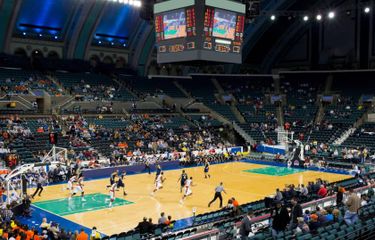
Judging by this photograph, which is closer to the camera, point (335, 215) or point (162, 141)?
point (335, 215)

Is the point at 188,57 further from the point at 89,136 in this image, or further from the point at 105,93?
the point at 105,93

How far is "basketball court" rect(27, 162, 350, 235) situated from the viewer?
65.7ft

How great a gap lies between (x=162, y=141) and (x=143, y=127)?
3.18 meters

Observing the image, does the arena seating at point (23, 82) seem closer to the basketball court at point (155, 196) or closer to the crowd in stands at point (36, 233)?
the basketball court at point (155, 196)

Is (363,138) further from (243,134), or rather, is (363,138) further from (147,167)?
(147,167)

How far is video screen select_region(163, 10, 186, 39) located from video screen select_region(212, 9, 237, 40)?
163 centimetres

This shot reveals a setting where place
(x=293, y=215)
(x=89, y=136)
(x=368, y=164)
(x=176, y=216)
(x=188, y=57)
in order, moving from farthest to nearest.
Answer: (x=89, y=136) → (x=368, y=164) → (x=188, y=57) → (x=176, y=216) → (x=293, y=215)

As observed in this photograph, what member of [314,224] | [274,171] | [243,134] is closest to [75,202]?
[314,224]

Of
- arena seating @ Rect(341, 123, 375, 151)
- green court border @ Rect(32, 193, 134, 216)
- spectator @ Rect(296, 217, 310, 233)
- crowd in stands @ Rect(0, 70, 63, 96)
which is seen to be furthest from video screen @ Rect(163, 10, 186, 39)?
arena seating @ Rect(341, 123, 375, 151)

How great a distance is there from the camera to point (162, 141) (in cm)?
4075

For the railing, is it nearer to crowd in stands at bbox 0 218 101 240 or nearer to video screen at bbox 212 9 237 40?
video screen at bbox 212 9 237 40

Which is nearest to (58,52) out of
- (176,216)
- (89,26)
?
(89,26)

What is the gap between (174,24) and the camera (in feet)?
74.7

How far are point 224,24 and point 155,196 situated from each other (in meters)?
10.2
